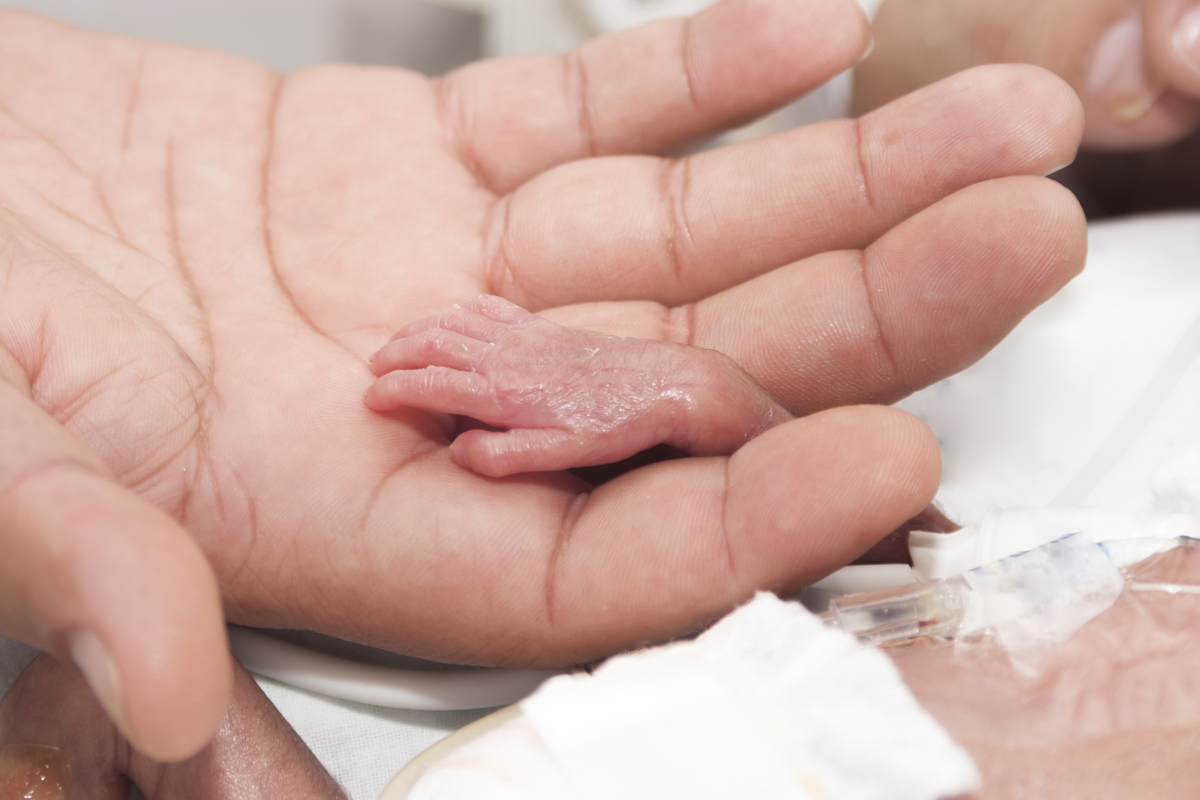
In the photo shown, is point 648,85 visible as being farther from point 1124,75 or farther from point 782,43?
point 1124,75

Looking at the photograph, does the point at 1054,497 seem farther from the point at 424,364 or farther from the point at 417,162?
the point at 417,162

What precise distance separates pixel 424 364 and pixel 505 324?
0.11 meters

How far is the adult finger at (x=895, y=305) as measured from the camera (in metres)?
0.94

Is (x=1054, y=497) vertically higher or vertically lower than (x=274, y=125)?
lower

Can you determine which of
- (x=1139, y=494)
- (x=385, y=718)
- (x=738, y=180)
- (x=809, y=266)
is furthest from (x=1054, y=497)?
(x=385, y=718)

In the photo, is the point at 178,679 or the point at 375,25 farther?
the point at 375,25

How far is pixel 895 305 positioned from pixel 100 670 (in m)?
0.85

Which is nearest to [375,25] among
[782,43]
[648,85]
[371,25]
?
[371,25]

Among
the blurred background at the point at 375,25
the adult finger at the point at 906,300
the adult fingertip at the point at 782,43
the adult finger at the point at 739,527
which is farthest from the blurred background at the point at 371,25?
the adult finger at the point at 739,527

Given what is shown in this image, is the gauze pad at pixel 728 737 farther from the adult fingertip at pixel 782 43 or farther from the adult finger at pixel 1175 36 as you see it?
the adult finger at pixel 1175 36

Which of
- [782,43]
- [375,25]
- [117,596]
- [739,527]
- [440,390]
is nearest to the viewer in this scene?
[117,596]

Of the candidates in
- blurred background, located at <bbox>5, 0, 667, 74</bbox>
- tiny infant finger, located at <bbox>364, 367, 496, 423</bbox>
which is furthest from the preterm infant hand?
blurred background, located at <bbox>5, 0, 667, 74</bbox>

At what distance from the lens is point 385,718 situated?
0.97 m

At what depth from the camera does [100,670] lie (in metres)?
0.53
